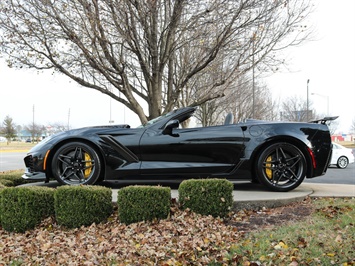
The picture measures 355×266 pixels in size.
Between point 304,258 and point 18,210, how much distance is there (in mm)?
3552

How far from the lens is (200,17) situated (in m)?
8.43

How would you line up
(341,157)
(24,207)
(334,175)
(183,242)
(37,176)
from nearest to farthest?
1. (183,242)
2. (24,207)
3. (37,176)
4. (334,175)
5. (341,157)

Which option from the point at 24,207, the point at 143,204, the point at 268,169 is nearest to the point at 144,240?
the point at 143,204

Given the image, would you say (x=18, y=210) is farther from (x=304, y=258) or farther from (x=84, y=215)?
(x=304, y=258)

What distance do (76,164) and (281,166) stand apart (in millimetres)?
3056

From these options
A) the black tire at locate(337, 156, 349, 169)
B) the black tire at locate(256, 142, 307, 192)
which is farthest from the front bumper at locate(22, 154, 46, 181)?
the black tire at locate(337, 156, 349, 169)

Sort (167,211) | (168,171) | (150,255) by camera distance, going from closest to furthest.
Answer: (150,255)
(167,211)
(168,171)

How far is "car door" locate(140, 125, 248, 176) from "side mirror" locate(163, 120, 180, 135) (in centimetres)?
7

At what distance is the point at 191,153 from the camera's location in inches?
205

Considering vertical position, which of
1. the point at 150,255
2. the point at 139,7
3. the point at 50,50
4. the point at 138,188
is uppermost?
the point at 139,7

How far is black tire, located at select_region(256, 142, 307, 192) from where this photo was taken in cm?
529

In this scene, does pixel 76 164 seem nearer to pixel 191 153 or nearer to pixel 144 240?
pixel 191 153

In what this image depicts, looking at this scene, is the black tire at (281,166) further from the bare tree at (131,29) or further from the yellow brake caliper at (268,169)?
the bare tree at (131,29)

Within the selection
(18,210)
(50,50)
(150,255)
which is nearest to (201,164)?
(150,255)
